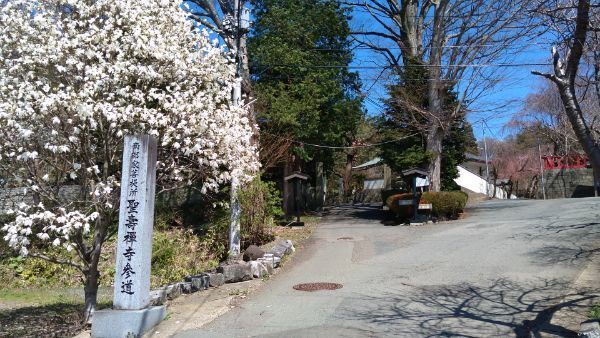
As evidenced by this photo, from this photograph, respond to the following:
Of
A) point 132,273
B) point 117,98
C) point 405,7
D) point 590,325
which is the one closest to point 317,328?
point 132,273

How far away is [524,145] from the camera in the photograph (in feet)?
153

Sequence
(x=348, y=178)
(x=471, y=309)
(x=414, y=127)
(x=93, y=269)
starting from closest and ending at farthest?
(x=471, y=309)
(x=93, y=269)
(x=414, y=127)
(x=348, y=178)

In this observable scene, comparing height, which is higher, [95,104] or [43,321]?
[95,104]

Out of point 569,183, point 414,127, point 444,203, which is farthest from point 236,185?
point 569,183

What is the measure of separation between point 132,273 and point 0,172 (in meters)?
2.96

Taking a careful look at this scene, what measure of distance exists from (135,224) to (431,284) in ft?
19.1

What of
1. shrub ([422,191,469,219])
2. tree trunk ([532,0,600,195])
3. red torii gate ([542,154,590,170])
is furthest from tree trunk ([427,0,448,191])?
tree trunk ([532,0,600,195])

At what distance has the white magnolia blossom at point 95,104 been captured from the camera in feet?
26.1

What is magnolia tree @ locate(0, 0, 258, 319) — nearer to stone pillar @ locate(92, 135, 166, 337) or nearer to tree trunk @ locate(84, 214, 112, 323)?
tree trunk @ locate(84, 214, 112, 323)

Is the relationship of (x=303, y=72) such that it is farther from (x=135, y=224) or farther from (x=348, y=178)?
(x=348, y=178)

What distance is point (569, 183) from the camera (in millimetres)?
36094

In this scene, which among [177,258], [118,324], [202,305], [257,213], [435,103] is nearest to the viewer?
[118,324]

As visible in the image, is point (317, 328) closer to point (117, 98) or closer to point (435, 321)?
point (435, 321)

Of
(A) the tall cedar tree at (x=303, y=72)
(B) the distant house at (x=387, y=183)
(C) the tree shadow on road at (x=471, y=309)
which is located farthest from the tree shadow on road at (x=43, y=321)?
(B) the distant house at (x=387, y=183)
